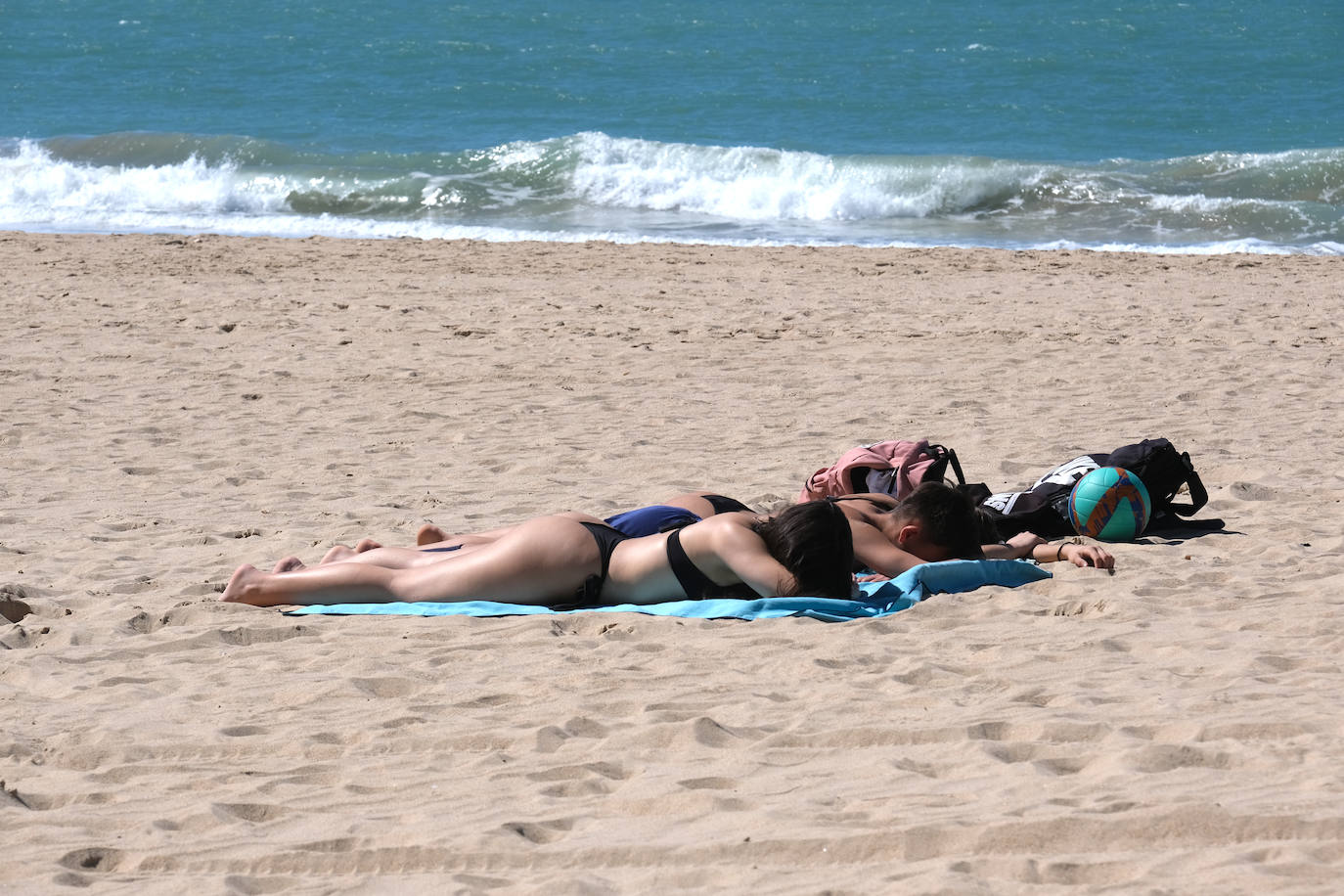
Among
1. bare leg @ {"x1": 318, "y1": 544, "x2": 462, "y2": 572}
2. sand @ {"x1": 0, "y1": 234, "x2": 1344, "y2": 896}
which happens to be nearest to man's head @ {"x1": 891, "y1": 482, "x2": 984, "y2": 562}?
sand @ {"x1": 0, "y1": 234, "x2": 1344, "y2": 896}

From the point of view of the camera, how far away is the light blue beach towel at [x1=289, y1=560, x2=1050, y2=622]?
187 inches

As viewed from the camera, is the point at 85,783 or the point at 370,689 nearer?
the point at 85,783

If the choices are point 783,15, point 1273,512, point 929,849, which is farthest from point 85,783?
point 783,15

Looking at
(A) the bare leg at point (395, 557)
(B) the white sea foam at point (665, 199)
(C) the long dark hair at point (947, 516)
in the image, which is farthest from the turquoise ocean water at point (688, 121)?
(A) the bare leg at point (395, 557)

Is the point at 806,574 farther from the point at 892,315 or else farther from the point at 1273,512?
the point at 892,315

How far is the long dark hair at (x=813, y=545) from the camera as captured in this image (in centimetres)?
476

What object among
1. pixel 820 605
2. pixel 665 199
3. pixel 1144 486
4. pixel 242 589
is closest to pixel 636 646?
pixel 820 605

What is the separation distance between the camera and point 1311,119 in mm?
23906

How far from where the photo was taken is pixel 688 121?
2431cm

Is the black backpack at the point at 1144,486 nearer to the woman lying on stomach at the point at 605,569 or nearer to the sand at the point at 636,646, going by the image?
the sand at the point at 636,646

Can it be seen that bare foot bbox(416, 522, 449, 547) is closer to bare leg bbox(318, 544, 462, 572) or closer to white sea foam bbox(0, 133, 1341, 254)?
bare leg bbox(318, 544, 462, 572)

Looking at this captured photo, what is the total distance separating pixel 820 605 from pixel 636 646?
653 mm

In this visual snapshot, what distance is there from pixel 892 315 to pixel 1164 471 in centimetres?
478

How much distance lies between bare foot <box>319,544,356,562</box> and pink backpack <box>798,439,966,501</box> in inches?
69.9
